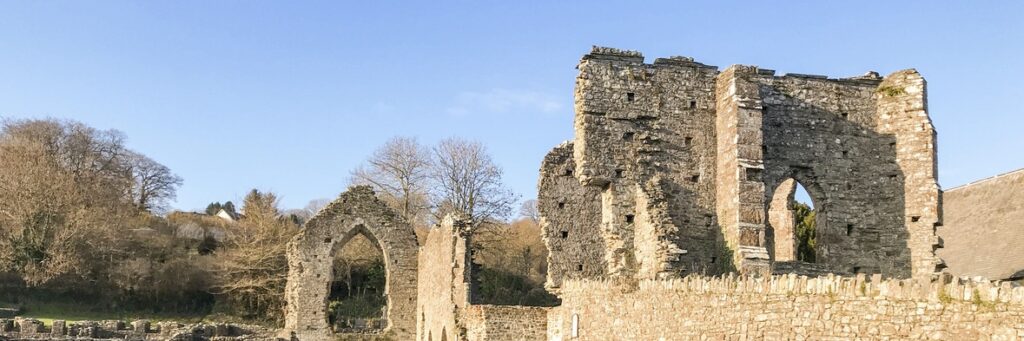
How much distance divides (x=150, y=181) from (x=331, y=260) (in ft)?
94.9

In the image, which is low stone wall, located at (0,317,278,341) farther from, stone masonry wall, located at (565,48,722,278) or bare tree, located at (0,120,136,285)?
stone masonry wall, located at (565,48,722,278)

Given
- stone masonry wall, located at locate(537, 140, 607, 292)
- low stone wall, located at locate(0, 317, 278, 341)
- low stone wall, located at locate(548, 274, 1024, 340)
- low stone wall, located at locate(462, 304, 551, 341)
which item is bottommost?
low stone wall, located at locate(0, 317, 278, 341)

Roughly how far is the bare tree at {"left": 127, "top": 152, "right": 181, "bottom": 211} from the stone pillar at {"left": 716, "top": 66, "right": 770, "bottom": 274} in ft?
130

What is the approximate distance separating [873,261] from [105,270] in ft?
85.4

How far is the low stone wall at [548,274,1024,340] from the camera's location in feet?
27.8

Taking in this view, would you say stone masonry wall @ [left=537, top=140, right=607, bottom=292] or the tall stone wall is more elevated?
stone masonry wall @ [left=537, top=140, right=607, bottom=292]

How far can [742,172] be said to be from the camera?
1742 cm

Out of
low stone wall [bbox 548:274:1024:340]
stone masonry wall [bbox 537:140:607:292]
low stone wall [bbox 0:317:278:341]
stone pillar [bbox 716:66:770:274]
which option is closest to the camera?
low stone wall [bbox 548:274:1024:340]

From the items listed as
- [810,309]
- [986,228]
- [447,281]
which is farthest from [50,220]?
[810,309]

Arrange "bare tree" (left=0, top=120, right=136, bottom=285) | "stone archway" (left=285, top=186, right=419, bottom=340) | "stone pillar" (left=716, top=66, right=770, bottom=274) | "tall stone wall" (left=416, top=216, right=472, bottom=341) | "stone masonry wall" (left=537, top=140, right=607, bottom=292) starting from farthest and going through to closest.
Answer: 1. "bare tree" (left=0, top=120, right=136, bottom=285)
2. "stone archway" (left=285, top=186, right=419, bottom=340)
3. "stone masonry wall" (left=537, top=140, right=607, bottom=292)
4. "tall stone wall" (left=416, top=216, right=472, bottom=341)
5. "stone pillar" (left=716, top=66, right=770, bottom=274)

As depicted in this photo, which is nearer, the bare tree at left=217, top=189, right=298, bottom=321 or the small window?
the small window

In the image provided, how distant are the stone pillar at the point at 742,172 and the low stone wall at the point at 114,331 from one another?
14615 millimetres

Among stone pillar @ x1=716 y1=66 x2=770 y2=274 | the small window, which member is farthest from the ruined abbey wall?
the small window

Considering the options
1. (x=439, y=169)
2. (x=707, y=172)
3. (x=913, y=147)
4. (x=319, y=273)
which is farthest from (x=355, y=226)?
(x=913, y=147)
